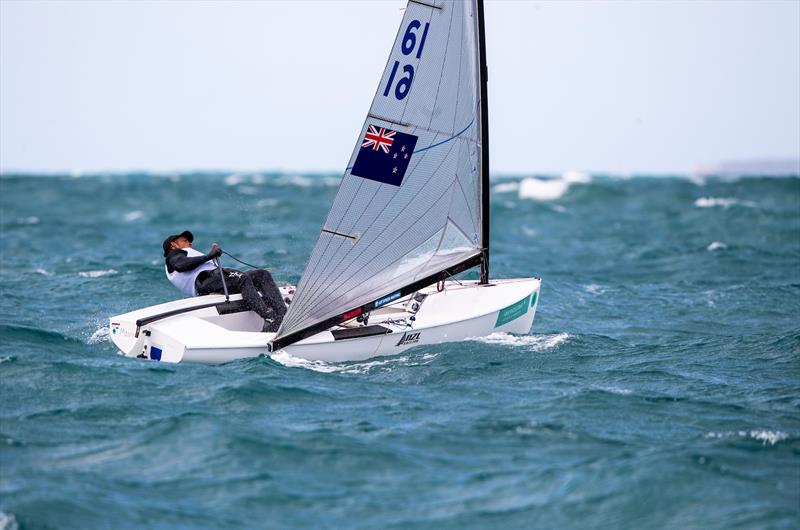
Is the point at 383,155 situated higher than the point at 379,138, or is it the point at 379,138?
the point at 379,138

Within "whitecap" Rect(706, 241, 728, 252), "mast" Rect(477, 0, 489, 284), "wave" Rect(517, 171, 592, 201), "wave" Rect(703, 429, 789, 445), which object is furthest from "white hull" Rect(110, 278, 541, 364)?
"wave" Rect(517, 171, 592, 201)

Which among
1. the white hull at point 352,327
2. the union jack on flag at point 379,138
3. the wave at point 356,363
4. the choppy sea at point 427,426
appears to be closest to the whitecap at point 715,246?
the choppy sea at point 427,426

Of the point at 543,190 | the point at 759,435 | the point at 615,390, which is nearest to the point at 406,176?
the point at 615,390

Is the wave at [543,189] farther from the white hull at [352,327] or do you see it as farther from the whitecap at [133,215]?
the white hull at [352,327]

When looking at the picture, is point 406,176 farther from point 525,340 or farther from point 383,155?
point 525,340

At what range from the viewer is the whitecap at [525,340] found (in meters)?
11.4

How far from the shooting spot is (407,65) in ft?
33.5

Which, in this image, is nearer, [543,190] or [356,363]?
[356,363]

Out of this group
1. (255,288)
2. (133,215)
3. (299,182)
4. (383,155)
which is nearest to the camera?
(383,155)

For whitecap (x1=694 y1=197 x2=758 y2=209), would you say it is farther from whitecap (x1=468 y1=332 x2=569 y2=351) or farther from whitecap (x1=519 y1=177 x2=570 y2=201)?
whitecap (x1=468 y1=332 x2=569 y2=351)

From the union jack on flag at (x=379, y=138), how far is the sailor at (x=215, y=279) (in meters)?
1.89

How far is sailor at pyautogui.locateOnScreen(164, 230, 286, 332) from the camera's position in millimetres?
10891

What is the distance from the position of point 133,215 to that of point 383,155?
2715cm

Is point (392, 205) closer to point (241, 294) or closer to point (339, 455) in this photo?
point (241, 294)
